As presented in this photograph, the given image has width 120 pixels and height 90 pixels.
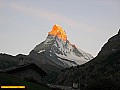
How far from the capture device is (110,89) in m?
27.9

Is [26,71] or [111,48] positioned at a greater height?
[111,48]

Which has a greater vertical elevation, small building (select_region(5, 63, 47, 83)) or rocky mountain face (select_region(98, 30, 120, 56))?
rocky mountain face (select_region(98, 30, 120, 56))

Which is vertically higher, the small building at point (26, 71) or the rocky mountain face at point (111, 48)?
the rocky mountain face at point (111, 48)

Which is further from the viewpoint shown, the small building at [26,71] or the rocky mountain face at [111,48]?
the rocky mountain face at [111,48]

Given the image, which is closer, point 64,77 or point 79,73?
point 79,73

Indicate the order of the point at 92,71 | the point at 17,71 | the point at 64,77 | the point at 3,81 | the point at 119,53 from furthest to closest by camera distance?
the point at 64,77 < the point at 119,53 < the point at 92,71 < the point at 17,71 < the point at 3,81

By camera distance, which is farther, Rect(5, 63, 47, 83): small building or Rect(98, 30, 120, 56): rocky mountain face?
Rect(98, 30, 120, 56): rocky mountain face

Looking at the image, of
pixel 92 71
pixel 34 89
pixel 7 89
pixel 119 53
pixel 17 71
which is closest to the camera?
pixel 7 89

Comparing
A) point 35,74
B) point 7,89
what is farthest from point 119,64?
point 7,89

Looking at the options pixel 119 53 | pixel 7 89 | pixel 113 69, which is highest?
pixel 119 53

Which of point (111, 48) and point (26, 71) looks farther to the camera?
point (111, 48)

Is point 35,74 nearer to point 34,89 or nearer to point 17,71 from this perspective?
point 17,71

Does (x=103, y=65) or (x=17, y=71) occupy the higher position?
(x=103, y=65)

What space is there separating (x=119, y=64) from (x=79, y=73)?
2292 centimetres
